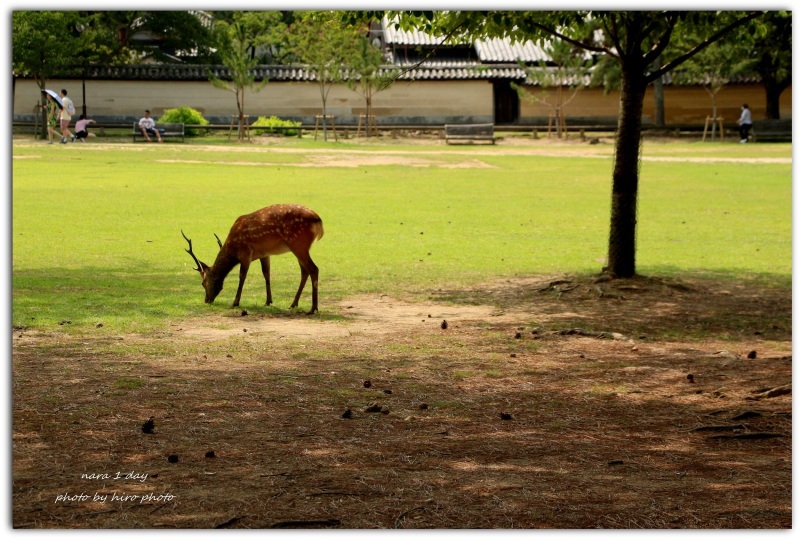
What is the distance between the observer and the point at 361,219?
19.8 meters

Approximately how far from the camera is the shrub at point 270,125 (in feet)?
143

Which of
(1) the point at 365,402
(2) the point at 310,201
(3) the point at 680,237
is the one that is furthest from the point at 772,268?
(2) the point at 310,201

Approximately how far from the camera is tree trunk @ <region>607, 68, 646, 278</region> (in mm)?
12344

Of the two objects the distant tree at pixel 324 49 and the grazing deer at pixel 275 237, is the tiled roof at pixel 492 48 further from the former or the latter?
the grazing deer at pixel 275 237

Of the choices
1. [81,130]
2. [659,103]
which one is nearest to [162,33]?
[81,130]

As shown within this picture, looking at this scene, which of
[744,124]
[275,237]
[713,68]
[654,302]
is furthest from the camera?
[713,68]

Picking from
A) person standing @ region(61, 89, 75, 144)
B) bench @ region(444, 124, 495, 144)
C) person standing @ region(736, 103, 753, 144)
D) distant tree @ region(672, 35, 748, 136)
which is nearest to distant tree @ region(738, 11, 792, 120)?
distant tree @ region(672, 35, 748, 136)

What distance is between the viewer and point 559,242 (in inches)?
686

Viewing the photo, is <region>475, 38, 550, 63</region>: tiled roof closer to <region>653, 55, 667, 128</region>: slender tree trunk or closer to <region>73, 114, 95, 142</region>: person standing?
<region>653, 55, 667, 128</region>: slender tree trunk

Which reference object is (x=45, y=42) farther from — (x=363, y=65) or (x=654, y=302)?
(x=654, y=302)

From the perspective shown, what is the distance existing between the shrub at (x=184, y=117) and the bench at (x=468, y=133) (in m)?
9.75

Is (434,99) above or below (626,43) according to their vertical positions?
below

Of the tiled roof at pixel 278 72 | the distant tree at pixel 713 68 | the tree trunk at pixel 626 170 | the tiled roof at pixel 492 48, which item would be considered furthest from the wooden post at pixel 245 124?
the tree trunk at pixel 626 170

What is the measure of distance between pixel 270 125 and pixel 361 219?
25430 millimetres
